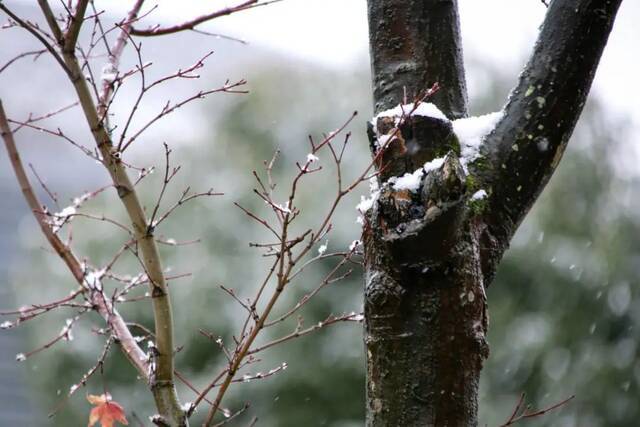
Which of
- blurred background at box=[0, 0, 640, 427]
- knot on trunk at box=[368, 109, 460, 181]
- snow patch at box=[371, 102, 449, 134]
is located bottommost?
knot on trunk at box=[368, 109, 460, 181]

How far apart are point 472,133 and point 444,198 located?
7.4 inches

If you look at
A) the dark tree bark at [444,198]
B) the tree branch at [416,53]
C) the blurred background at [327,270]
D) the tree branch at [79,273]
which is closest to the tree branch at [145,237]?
the tree branch at [79,273]

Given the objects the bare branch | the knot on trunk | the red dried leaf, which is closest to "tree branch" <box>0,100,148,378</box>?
the red dried leaf

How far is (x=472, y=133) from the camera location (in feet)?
3.29

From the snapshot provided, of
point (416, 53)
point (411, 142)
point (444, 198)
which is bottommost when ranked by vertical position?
point (444, 198)

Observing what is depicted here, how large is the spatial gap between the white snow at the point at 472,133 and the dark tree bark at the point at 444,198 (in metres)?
0.01

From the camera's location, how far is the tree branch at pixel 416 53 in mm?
1041

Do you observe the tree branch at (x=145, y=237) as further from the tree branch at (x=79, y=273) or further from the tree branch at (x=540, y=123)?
the tree branch at (x=540, y=123)

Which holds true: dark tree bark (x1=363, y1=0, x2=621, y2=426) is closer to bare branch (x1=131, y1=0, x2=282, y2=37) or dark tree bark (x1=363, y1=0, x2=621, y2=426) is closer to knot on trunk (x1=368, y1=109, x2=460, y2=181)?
knot on trunk (x1=368, y1=109, x2=460, y2=181)

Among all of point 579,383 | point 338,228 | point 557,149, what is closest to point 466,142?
point 557,149

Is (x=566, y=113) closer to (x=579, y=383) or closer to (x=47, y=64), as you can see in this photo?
(x=579, y=383)

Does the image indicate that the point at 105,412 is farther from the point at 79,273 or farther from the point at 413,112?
the point at 413,112

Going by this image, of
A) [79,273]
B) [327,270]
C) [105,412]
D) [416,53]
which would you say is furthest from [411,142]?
[327,270]

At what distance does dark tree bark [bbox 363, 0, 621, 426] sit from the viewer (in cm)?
89
